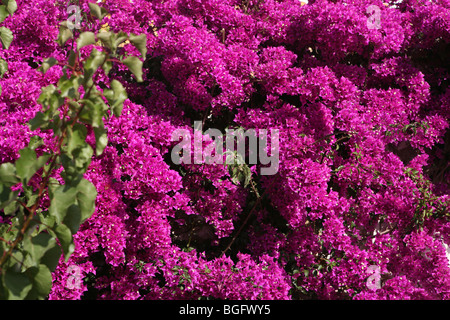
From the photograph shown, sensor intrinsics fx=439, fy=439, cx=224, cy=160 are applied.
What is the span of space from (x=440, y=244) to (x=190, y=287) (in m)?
1.55

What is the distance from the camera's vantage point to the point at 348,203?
109 inches

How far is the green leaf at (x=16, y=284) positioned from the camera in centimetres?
114

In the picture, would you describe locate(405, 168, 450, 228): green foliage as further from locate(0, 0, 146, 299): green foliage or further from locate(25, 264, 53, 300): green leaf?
locate(25, 264, 53, 300): green leaf

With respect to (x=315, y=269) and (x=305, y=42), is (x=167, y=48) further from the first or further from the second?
(x=315, y=269)

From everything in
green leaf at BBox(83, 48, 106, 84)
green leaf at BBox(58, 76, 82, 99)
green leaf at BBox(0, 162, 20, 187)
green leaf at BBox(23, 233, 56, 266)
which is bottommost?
green leaf at BBox(23, 233, 56, 266)

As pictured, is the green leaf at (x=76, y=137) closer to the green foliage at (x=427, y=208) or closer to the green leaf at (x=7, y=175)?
the green leaf at (x=7, y=175)

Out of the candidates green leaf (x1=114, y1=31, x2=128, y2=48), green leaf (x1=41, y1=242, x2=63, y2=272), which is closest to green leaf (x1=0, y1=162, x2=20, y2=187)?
green leaf (x1=41, y1=242, x2=63, y2=272)

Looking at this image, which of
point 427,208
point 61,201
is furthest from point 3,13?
point 427,208

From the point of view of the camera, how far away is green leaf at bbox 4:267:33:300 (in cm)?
114

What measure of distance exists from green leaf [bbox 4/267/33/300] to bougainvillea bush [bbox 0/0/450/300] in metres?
0.92

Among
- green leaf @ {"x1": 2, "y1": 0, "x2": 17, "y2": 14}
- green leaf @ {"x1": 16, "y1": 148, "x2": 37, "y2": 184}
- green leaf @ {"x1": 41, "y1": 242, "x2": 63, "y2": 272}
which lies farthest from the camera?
green leaf @ {"x1": 2, "y1": 0, "x2": 17, "y2": 14}

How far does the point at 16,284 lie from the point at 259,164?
1753 mm

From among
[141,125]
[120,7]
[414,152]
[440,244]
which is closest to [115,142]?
[141,125]

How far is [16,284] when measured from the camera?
1154 mm
